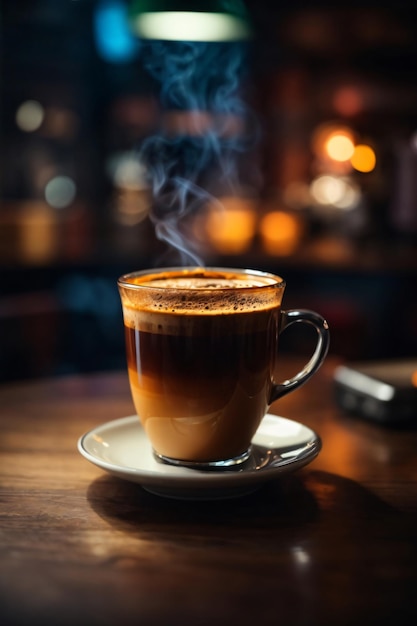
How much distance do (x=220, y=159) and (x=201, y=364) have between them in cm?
582

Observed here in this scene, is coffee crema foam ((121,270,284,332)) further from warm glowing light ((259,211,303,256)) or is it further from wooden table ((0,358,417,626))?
warm glowing light ((259,211,303,256))

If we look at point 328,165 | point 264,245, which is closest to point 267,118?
point 328,165

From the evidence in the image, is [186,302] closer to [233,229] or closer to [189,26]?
[189,26]

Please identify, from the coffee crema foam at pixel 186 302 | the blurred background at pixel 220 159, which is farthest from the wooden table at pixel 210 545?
the blurred background at pixel 220 159

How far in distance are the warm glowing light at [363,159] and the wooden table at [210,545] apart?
11.7 feet

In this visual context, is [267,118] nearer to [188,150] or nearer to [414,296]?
[188,150]

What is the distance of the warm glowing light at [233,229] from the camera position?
4.00 meters

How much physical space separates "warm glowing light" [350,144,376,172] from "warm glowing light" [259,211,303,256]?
65 cm

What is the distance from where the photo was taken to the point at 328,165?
19.1 ft

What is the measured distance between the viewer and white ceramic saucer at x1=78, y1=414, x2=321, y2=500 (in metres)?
0.79

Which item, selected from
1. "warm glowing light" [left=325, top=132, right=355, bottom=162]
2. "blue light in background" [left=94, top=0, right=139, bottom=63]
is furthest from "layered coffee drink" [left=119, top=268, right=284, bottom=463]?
"blue light in background" [left=94, top=0, right=139, bottom=63]

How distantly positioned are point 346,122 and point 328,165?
35cm

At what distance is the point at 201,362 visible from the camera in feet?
2.86

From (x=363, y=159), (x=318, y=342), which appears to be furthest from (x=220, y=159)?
(x=318, y=342)
